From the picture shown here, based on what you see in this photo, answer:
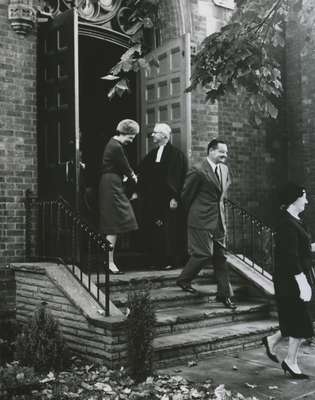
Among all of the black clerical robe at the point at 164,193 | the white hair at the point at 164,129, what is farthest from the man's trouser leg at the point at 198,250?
the white hair at the point at 164,129

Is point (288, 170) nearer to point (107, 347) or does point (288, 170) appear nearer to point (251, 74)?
point (251, 74)

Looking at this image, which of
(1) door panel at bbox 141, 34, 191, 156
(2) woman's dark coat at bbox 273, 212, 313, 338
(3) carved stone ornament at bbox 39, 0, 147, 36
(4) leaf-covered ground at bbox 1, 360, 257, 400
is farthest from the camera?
(3) carved stone ornament at bbox 39, 0, 147, 36

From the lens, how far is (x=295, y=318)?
5.54 metres

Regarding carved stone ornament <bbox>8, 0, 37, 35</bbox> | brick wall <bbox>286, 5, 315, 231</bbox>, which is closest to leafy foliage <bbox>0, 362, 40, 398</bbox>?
carved stone ornament <bbox>8, 0, 37, 35</bbox>

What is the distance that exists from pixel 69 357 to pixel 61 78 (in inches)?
142

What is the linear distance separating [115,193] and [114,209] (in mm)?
204

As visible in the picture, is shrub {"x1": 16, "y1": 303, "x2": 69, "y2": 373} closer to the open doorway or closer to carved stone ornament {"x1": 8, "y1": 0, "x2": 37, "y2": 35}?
carved stone ornament {"x1": 8, "y1": 0, "x2": 37, "y2": 35}

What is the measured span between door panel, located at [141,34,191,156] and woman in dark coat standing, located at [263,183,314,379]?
11.6 ft

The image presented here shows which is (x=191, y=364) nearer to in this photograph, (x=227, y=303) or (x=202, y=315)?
(x=202, y=315)

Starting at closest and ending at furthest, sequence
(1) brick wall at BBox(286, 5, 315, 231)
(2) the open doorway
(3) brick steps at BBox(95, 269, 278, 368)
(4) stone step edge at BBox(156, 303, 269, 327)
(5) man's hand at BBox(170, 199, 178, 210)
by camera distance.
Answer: (3) brick steps at BBox(95, 269, 278, 368) → (4) stone step edge at BBox(156, 303, 269, 327) → (5) man's hand at BBox(170, 199, 178, 210) → (2) the open doorway → (1) brick wall at BBox(286, 5, 315, 231)

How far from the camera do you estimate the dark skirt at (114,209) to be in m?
7.65

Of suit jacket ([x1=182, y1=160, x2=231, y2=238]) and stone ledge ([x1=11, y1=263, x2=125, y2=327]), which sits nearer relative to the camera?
stone ledge ([x1=11, y1=263, x2=125, y2=327])

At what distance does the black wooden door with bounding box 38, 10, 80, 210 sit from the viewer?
7.54m

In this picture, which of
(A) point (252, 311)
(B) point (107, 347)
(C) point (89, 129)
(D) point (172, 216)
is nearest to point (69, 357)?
(B) point (107, 347)
